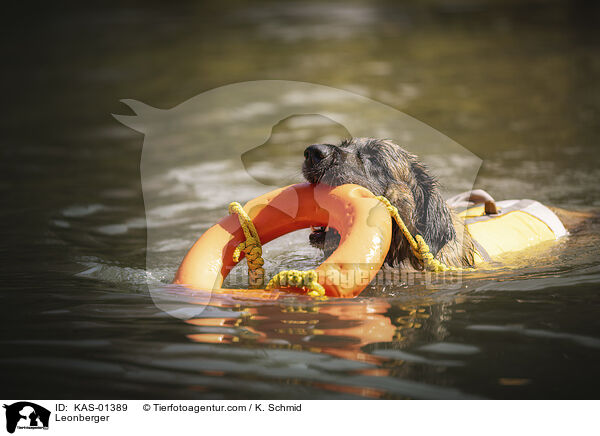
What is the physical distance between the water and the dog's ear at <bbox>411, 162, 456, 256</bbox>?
0.42 metres

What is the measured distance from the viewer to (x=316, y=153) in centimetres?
506

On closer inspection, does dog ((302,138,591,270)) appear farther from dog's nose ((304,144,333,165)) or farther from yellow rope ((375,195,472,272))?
yellow rope ((375,195,472,272))

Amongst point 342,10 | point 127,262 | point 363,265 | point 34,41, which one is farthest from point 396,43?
point 363,265

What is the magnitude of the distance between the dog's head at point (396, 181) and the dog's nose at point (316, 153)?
0.10ft

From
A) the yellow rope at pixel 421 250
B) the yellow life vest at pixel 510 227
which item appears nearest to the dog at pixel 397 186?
the yellow rope at pixel 421 250

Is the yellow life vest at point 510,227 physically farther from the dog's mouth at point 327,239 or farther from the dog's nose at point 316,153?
the dog's nose at point 316,153

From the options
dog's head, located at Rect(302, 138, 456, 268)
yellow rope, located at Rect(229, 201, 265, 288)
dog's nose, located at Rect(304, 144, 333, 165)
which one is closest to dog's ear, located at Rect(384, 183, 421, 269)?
dog's head, located at Rect(302, 138, 456, 268)

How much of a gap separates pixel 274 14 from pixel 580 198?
68.9 ft

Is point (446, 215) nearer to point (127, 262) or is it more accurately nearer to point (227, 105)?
point (127, 262)

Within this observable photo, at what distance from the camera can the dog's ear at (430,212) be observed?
17.9ft

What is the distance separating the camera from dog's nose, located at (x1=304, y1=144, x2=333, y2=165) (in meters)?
5.05

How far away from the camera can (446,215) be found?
561 cm
